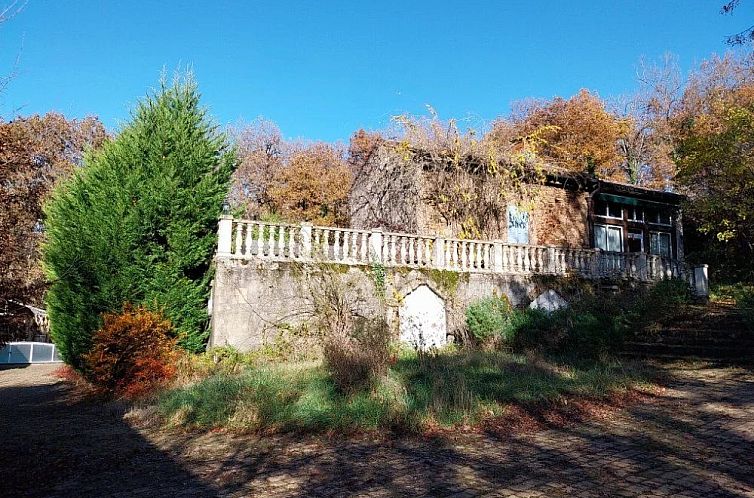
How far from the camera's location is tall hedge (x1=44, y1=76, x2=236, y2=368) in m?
11.1

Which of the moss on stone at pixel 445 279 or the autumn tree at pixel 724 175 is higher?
the autumn tree at pixel 724 175

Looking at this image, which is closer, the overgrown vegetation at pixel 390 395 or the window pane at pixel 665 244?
the overgrown vegetation at pixel 390 395

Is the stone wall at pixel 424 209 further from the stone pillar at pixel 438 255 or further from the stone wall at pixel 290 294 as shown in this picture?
the stone wall at pixel 290 294

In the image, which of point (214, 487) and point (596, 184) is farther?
point (596, 184)

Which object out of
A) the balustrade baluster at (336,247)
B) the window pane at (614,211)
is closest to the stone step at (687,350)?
the balustrade baluster at (336,247)

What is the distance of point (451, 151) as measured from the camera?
17.4m

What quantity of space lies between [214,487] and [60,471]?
2.03 metres

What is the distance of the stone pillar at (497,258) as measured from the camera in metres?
14.8

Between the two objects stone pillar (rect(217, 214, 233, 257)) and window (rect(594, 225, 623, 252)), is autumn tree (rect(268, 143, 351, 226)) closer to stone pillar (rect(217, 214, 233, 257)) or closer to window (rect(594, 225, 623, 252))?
window (rect(594, 225, 623, 252))

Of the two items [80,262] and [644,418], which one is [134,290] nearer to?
[80,262]

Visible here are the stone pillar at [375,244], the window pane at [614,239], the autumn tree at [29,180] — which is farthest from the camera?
the window pane at [614,239]

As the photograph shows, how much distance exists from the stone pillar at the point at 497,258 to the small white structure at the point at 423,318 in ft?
6.72

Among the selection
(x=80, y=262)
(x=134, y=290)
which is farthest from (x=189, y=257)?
(x=80, y=262)

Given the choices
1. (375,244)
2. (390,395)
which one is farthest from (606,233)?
(390,395)
